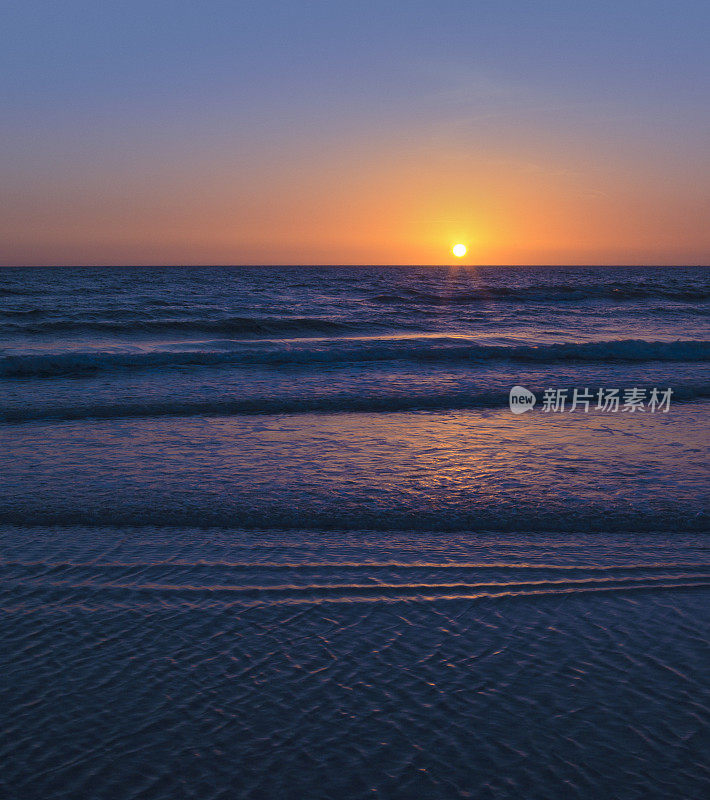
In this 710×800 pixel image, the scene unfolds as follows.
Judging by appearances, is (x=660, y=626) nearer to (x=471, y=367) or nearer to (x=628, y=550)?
(x=628, y=550)

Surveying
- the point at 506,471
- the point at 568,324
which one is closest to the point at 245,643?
the point at 506,471

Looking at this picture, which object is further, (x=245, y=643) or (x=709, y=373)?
(x=709, y=373)

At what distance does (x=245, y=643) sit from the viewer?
11.3ft

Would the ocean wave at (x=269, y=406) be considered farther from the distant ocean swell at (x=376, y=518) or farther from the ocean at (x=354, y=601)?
the distant ocean swell at (x=376, y=518)

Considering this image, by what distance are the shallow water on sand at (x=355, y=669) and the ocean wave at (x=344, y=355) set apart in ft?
37.8

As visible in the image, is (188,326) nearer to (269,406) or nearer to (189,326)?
(189,326)

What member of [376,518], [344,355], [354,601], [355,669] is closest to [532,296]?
[344,355]

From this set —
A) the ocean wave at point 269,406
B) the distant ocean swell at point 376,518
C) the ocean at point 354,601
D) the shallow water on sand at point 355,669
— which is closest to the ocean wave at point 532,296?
the ocean wave at point 269,406

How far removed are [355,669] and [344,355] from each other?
14.2 m

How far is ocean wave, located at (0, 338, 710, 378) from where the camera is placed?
1549 cm

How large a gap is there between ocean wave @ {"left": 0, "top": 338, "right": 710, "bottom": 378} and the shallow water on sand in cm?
1151

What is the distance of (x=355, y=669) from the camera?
3203 mm

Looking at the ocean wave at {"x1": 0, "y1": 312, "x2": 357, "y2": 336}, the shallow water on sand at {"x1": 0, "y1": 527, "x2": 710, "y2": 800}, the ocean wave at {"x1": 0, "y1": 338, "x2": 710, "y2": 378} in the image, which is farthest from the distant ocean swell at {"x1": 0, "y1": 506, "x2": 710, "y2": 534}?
the ocean wave at {"x1": 0, "y1": 312, "x2": 357, "y2": 336}

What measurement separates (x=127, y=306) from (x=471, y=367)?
2281 cm
